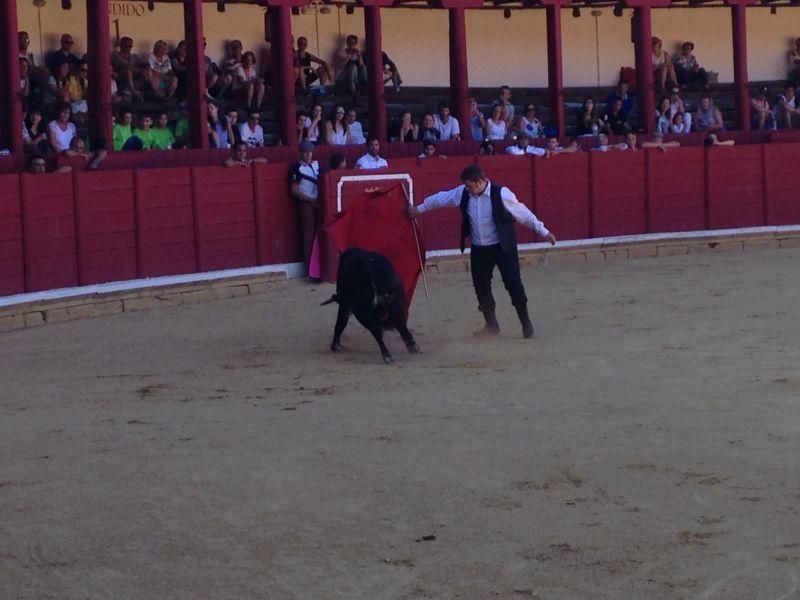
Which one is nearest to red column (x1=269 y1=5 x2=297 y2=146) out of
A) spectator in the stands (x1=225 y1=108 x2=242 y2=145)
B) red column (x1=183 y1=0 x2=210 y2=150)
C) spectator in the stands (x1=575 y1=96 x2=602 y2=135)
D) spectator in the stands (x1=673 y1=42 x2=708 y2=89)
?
spectator in the stands (x1=225 y1=108 x2=242 y2=145)

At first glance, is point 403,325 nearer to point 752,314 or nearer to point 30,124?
point 752,314

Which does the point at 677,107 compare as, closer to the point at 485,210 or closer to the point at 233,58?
the point at 233,58

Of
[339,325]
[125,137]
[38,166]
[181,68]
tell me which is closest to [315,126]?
[181,68]

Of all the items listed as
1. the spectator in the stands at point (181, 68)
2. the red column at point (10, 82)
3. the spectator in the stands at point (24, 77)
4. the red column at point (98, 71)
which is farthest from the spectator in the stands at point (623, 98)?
the red column at point (10, 82)

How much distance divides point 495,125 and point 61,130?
5.87m

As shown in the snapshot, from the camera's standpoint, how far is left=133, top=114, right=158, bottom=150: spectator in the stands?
50.2ft

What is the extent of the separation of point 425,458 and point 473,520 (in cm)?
114

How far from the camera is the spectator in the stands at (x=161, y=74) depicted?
16.2m

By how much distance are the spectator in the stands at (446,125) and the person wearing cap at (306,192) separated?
2813 millimetres

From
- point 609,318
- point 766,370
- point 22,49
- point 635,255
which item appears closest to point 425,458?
point 766,370

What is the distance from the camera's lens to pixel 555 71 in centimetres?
1925

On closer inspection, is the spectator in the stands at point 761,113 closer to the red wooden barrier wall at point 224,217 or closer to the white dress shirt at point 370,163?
the white dress shirt at point 370,163

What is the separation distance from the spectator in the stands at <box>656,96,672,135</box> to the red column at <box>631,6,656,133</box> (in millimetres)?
97

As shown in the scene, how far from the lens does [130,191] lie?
1402cm
